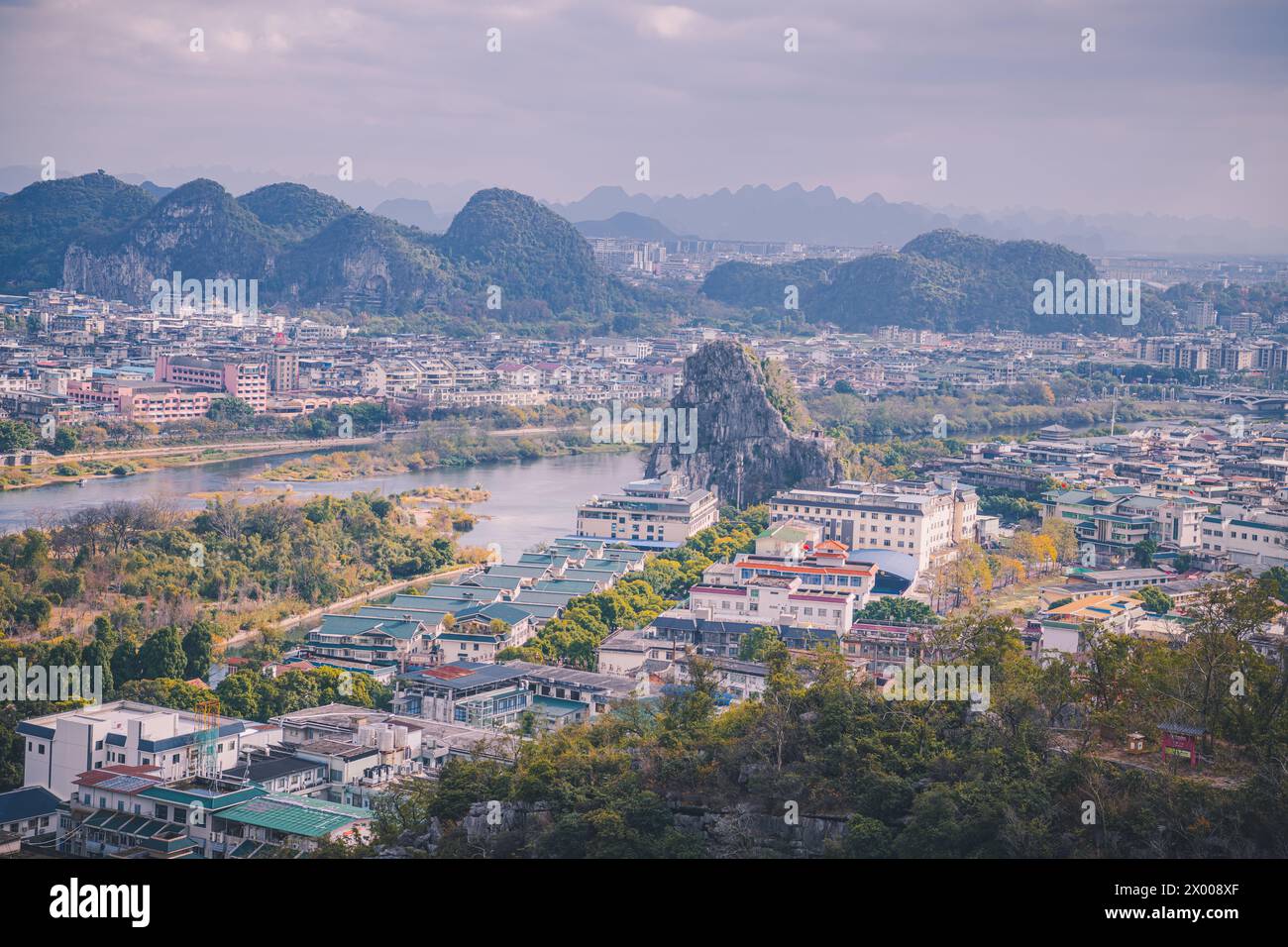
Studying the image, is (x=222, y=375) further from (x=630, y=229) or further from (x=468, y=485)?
(x=630, y=229)

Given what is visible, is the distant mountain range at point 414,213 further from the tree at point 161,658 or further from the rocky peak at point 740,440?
the tree at point 161,658

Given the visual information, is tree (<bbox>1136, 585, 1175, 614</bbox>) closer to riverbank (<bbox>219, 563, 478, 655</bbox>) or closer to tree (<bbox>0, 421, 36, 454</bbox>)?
riverbank (<bbox>219, 563, 478, 655</bbox>)

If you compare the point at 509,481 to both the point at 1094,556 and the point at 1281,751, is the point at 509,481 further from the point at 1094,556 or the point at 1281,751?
the point at 1281,751

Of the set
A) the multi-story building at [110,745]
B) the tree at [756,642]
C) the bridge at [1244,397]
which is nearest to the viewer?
the multi-story building at [110,745]

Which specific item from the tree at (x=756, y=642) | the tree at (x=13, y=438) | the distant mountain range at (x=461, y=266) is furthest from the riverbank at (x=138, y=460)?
the distant mountain range at (x=461, y=266)

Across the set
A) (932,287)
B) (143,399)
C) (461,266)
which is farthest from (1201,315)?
(143,399)
